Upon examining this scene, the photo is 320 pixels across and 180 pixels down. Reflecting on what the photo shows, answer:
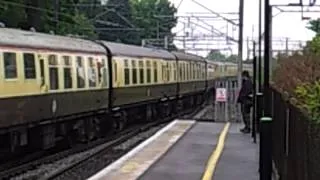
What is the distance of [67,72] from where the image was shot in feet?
67.8

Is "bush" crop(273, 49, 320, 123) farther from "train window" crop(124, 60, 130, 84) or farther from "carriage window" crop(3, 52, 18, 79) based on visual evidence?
"train window" crop(124, 60, 130, 84)

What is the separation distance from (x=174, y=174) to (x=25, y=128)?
4.79 meters

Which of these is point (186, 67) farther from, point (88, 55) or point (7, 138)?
point (7, 138)

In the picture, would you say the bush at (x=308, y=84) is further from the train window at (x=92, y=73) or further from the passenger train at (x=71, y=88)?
the train window at (x=92, y=73)

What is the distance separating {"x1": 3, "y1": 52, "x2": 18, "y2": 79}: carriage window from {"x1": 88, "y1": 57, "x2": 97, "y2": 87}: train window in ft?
21.8

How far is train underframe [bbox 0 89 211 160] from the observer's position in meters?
17.5

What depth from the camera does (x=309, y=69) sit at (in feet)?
32.5

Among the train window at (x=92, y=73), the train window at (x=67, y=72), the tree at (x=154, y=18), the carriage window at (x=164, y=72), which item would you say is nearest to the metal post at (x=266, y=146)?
the train window at (x=67, y=72)

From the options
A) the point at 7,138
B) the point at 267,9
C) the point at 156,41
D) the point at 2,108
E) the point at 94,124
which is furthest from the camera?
the point at 156,41

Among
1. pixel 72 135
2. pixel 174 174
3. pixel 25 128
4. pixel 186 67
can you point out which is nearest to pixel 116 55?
pixel 72 135

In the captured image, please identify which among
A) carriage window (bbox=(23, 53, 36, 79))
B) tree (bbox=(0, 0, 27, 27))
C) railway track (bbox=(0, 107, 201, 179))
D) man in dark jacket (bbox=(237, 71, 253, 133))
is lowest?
railway track (bbox=(0, 107, 201, 179))

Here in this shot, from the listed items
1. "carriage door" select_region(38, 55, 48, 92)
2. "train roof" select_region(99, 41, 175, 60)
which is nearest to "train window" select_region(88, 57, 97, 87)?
"train roof" select_region(99, 41, 175, 60)

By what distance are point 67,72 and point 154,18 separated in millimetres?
57554

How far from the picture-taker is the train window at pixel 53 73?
19.1 metres
